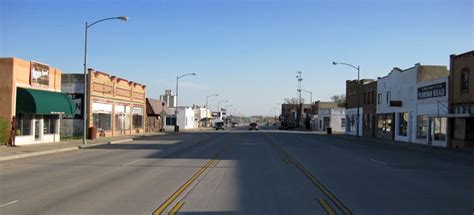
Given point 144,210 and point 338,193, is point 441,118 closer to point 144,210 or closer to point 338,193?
point 338,193

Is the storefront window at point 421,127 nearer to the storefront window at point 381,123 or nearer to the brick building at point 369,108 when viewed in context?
the storefront window at point 381,123

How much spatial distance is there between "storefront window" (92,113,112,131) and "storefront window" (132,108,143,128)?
10.9 m

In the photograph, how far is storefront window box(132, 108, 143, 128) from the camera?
66.4 metres

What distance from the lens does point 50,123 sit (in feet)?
125

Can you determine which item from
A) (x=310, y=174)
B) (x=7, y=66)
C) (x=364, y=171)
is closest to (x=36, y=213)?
(x=310, y=174)

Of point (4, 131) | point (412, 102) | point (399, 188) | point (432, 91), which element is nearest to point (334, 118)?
point (412, 102)

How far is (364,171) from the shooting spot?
19.5 metres

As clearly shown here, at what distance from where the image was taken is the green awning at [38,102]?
32.4m

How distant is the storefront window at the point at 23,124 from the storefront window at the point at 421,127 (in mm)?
32289

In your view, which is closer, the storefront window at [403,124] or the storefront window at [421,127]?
the storefront window at [421,127]

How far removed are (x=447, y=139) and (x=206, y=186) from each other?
103 ft

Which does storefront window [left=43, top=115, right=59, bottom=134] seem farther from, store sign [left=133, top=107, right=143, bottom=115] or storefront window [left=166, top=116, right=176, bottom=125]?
storefront window [left=166, top=116, right=176, bottom=125]

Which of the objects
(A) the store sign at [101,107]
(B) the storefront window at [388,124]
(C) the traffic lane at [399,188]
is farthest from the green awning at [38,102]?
(B) the storefront window at [388,124]

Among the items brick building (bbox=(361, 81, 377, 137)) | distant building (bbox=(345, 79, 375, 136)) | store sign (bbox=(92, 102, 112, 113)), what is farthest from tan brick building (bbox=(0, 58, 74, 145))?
Answer: distant building (bbox=(345, 79, 375, 136))
